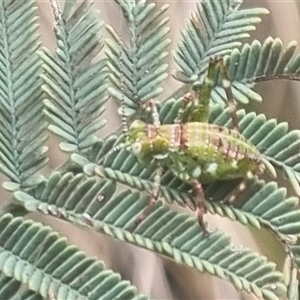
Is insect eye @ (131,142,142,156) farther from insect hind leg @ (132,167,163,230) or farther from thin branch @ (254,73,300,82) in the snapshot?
thin branch @ (254,73,300,82)

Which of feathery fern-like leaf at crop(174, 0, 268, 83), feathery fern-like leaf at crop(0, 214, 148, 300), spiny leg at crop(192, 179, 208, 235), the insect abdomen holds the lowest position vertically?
feathery fern-like leaf at crop(0, 214, 148, 300)

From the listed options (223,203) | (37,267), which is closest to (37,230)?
(37,267)

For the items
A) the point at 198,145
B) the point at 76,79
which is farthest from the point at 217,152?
the point at 76,79

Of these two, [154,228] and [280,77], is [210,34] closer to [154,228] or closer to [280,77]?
[280,77]

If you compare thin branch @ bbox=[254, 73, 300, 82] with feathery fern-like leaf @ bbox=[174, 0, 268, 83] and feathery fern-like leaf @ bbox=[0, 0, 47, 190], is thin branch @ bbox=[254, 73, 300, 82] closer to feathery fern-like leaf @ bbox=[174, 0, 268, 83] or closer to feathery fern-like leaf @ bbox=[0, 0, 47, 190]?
feathery fern-like leaf @ bbox=[174, 0, 268, 83]

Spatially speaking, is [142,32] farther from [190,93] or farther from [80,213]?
[80,213]

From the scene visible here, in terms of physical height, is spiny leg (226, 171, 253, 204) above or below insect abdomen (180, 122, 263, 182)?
below

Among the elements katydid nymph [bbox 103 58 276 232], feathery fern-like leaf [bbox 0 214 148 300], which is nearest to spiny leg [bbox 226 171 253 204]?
katydid nymph [bbox 103 58 276 232]
